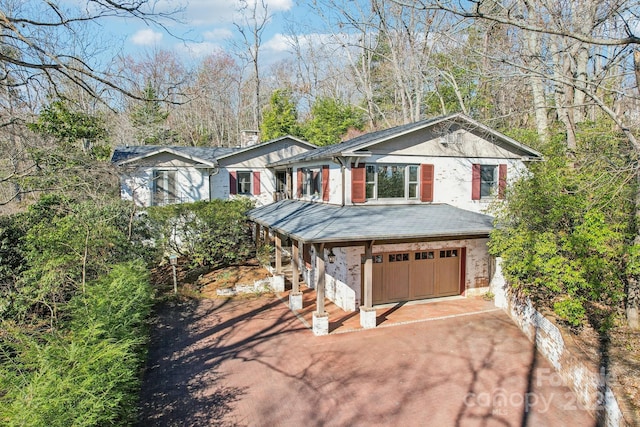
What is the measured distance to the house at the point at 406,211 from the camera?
37.4ft

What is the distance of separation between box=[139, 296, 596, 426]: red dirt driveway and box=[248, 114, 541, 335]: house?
1343mm

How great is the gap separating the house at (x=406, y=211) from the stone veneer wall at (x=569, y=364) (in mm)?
2396

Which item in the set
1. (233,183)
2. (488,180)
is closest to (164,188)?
(233,183)

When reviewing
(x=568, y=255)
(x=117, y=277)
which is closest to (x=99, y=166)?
(x=117, y=277)

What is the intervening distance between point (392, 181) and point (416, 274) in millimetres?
3308

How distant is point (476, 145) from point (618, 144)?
169 inches

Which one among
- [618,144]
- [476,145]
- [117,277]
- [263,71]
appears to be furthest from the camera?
[263,71]

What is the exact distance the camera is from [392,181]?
1355 cm

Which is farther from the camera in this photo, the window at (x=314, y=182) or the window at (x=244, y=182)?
the window at (x=244, y=182)

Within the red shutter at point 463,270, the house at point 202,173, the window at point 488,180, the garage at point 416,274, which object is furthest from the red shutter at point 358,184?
the house at point 202,173

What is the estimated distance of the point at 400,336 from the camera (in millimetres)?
10039

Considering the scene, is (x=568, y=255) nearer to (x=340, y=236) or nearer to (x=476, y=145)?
(x=340, y=236)

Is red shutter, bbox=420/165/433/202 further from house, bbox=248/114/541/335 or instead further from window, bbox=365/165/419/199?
window, bbox=365/165/419/199

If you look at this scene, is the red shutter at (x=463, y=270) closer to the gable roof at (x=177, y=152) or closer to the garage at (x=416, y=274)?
the garage at (x=416, y=274)
